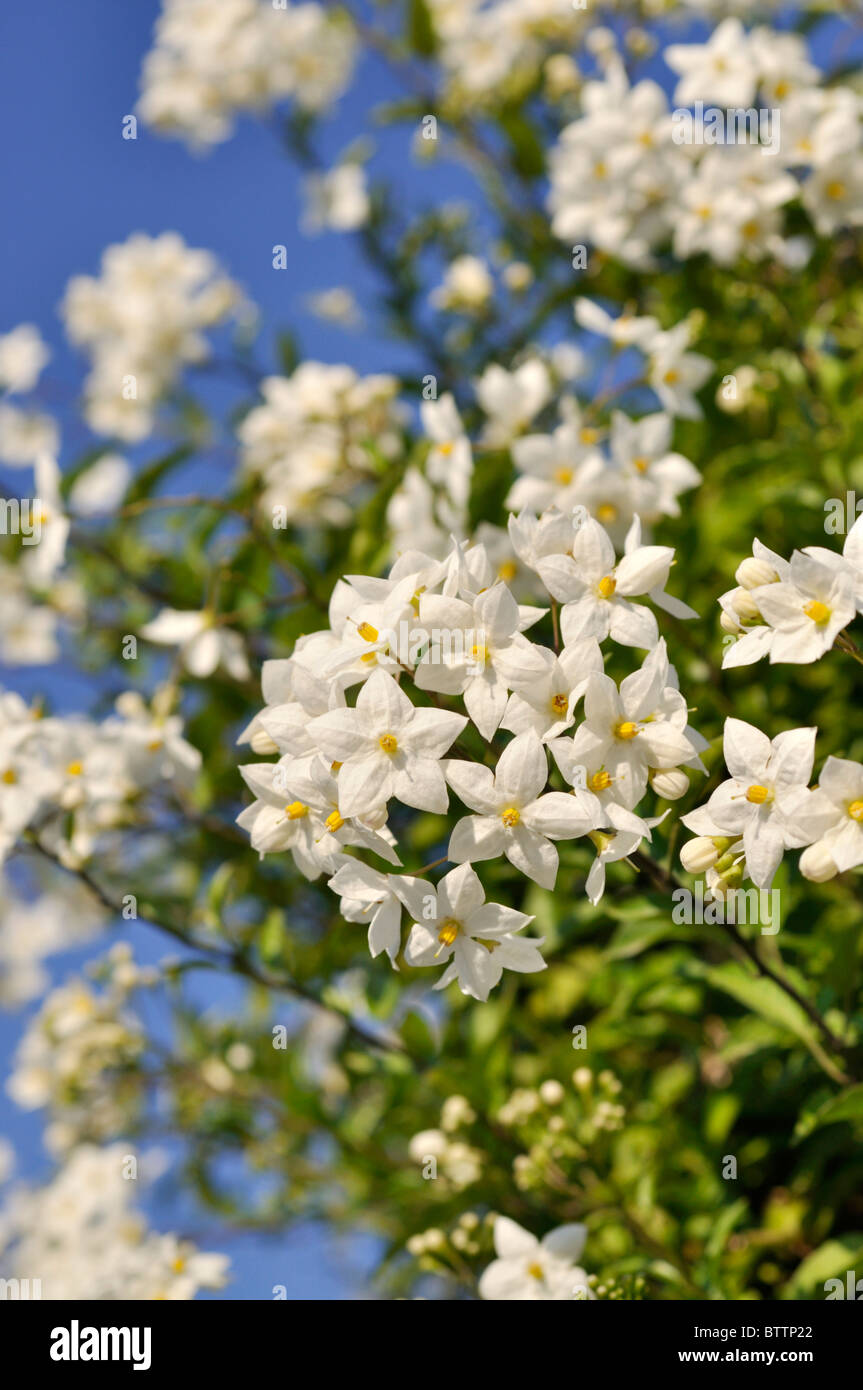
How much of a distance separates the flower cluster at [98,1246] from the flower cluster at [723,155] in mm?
2200

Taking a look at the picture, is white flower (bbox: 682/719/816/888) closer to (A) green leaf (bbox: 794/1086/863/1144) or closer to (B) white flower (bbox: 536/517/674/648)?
(B) white flower (bbox: 536/517/674/648)

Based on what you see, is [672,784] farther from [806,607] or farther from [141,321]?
[141,321]

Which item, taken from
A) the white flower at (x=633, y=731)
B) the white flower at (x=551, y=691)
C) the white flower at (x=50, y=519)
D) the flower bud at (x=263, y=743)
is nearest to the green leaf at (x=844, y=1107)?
the white flower at (x=633, y=731)

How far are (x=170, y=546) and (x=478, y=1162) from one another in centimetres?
178

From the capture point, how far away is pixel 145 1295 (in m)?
1.76

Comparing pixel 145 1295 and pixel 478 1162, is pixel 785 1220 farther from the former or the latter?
pixel 145 1295

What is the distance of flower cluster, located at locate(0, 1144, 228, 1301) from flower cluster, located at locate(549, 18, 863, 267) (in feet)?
7.22

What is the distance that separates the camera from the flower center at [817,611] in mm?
1003

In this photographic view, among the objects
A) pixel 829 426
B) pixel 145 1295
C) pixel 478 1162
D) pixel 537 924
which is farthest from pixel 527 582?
pixel 145 1295

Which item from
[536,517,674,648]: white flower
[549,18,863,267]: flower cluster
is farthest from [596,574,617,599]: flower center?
[549,18,863,267]: flower cluster

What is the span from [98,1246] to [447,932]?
6.64 feet

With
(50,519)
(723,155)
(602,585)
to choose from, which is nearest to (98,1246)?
(50,519)

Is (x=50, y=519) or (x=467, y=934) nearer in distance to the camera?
(x=467, y=934)

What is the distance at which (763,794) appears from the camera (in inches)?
39.3
